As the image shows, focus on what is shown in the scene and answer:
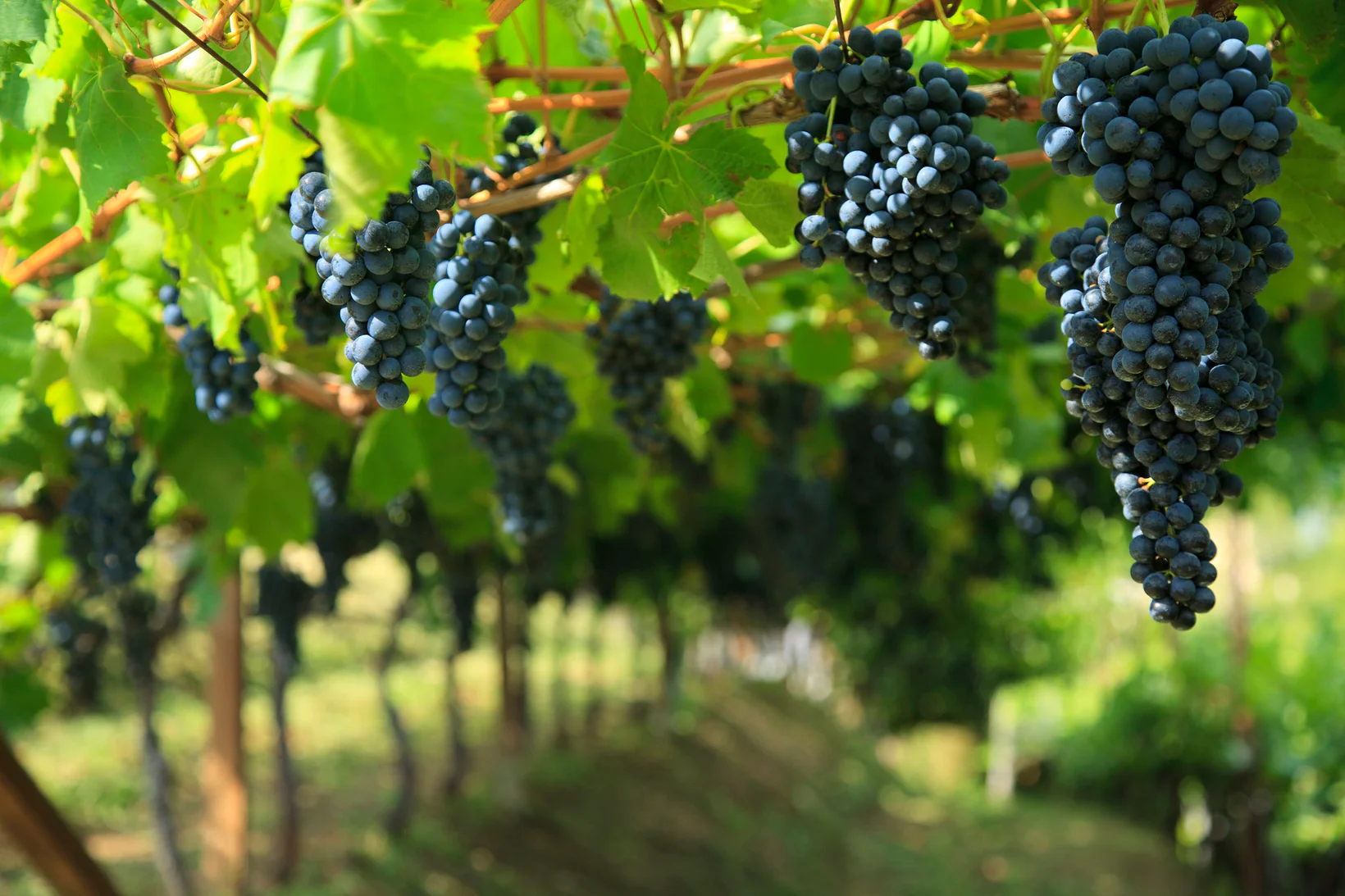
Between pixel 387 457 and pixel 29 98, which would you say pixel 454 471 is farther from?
pixel 29 98

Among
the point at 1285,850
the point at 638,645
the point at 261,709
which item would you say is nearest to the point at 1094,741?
the point at 1285,850

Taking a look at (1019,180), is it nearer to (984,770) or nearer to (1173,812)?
(1173,812)

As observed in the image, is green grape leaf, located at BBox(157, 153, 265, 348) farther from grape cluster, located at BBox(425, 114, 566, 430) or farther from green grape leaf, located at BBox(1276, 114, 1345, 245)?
green grape leaf, located at BBox(1276, 114, 1345, 245)

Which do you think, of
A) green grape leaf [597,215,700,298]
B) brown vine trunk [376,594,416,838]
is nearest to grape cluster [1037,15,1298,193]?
green grape leaf [597,215,700,298]

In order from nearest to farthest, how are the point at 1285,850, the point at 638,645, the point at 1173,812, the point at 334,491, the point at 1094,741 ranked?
the point at 334,491 < the point at 1285,850 < the point at 1173,812 < the point at 1094,741 < the point at 638,645

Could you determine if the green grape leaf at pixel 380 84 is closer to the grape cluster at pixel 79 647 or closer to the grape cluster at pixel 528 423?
the grape cluster at pixel 528 423

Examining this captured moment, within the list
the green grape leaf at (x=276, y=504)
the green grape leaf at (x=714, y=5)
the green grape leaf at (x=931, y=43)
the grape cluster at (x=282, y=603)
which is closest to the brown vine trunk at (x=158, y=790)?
the grape cluster at (x=282, y=603)

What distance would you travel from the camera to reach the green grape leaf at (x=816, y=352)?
10.6ft

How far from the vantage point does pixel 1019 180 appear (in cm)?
237

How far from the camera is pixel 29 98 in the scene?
5.46 feet

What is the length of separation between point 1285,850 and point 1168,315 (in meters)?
8.28

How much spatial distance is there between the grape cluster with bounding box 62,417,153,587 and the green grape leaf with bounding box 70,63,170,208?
1.52 meters

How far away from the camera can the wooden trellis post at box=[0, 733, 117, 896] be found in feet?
9.64

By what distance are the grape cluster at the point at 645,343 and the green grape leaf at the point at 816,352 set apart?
69cm
